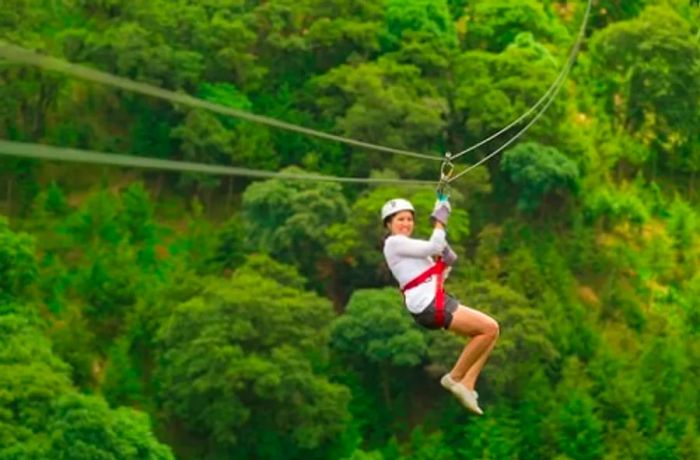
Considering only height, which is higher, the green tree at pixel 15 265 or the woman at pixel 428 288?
the woman at pixel 428 288

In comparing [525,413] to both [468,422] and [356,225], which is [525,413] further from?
[356,225]

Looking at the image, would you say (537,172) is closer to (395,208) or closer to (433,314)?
(433,314)

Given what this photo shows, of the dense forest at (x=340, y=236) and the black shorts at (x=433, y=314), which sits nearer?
the black shorts at (x=433, y=314)

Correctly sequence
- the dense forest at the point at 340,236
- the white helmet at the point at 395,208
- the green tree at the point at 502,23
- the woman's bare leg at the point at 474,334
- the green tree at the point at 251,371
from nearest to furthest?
the white helmet at the point at 395,208 → the woman's bare leg at the point at 474,334 → the green tree at the point at 251,371 → the dense forest at the point at 340,236 → the green tree at the point at 502,23

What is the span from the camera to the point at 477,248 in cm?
5462

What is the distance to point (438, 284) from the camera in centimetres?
1706

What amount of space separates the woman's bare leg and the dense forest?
28.2m

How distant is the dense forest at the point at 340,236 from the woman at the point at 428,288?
28342 millimetres

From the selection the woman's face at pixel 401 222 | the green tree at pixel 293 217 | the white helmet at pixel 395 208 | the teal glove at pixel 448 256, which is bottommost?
the green tree at pixel 293 217

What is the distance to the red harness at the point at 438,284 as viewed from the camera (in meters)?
17.0

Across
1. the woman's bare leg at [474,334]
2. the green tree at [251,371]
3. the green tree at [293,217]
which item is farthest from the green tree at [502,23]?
the woman's bare leg at [474,334]

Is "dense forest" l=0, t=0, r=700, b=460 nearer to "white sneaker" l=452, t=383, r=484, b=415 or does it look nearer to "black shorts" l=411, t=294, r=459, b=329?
"white sneaker" l=452, t=383, r=484, b=415

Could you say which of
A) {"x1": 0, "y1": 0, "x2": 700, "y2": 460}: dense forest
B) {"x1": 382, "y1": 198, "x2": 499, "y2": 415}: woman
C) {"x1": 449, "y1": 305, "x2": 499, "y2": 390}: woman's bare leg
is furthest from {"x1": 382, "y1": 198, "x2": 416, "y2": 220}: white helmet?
{"x1": 0, "y1": 0, "x2": 700, "y2": 460}: dense forest

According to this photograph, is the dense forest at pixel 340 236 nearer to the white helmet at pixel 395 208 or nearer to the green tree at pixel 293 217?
the green tree at pixel 293 217
